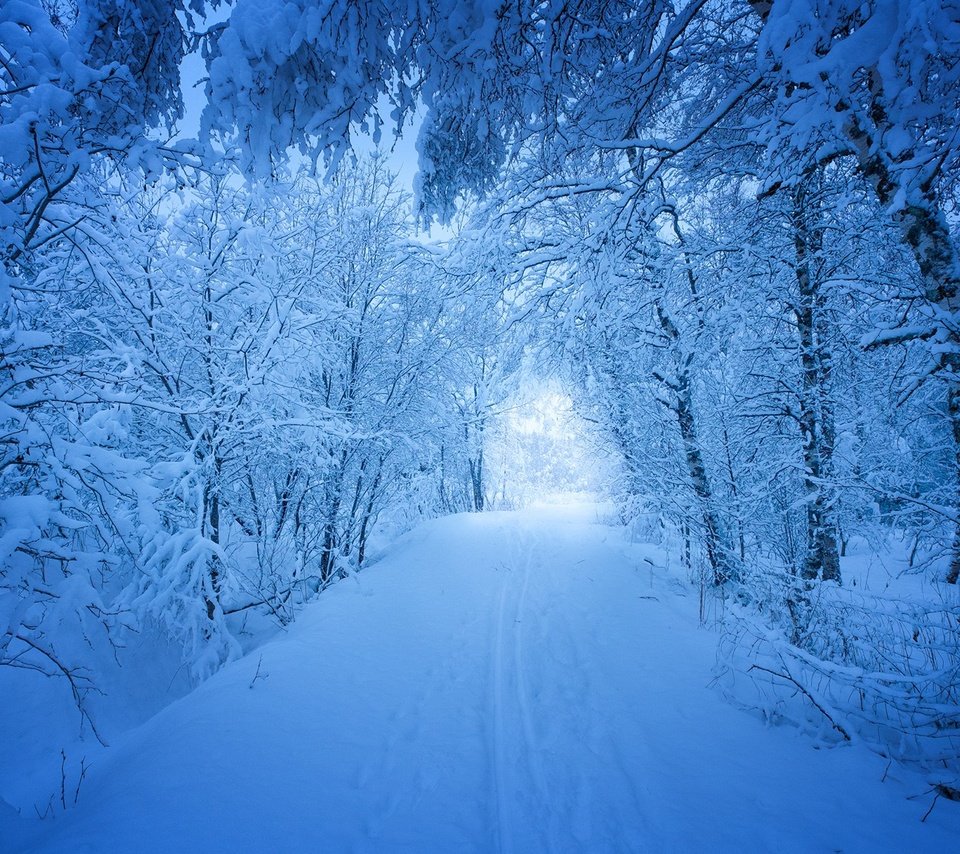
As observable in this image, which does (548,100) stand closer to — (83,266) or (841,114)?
(841,114)

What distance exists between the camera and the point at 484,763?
3.27 meters

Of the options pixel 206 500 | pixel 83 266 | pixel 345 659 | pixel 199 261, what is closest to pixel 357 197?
pixel 199 261

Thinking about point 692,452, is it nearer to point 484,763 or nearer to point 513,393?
point 513,393

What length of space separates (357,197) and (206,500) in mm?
7954

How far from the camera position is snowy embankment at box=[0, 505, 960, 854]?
97.4 inches

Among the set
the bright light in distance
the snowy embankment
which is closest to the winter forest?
the snowy embankment

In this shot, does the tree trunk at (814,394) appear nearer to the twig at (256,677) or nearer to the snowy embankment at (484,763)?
the snowy embankment at (484,763)

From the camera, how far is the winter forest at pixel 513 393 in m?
2.58

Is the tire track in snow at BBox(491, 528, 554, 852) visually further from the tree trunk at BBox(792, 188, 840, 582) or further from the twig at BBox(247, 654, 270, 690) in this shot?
the tree trunk at BBox(792, 188, 840, 582)

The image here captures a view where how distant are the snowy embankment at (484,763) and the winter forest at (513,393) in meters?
0.03

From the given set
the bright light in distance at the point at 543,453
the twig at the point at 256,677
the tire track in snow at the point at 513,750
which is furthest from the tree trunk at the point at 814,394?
the twig at the point at 256,677

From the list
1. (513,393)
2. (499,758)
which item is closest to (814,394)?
(513,393)

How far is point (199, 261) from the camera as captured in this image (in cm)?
560

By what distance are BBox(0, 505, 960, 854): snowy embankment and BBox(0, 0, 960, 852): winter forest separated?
0.10 feet
